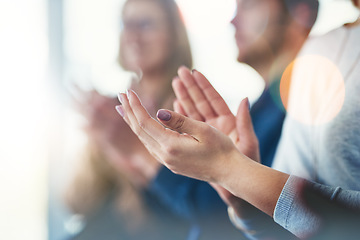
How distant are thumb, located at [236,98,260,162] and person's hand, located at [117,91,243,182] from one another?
0.26 ft

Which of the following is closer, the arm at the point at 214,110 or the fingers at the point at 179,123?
the fingers at the point at 179,123

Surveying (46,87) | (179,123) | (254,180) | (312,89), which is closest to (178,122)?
(179,123)

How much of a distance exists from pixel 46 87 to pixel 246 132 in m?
0.65

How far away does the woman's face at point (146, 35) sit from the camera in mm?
657

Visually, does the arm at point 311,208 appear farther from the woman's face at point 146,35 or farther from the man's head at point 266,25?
the woman's face at point 146,35

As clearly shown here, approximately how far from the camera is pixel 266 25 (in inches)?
21.5

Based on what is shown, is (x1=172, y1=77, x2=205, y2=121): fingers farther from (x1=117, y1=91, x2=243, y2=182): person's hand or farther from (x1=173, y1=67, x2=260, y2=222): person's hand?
(x1=117, y1=91, x2=243, y2=182): person's hand

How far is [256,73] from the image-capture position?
1.77 feet

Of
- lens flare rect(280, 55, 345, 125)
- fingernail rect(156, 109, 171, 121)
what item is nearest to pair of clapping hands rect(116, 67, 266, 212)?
fingernail rect(156, 109, 171, 121)

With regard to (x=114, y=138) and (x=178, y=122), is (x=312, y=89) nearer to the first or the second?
(x=178, y=122)

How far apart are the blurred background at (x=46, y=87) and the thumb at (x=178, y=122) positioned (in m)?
0.32

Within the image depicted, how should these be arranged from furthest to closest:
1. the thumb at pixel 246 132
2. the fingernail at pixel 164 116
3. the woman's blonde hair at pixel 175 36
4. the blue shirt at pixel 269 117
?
the woman's blonde hair at pixel 175 36
the blue shirt at pixel 269 117
the thumb at pixel 246 132
the fingernail at pixel 164 116

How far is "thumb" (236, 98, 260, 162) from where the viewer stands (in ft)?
1.36

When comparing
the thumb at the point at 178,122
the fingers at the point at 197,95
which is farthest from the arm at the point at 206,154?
the fingers at the point at 197,95
